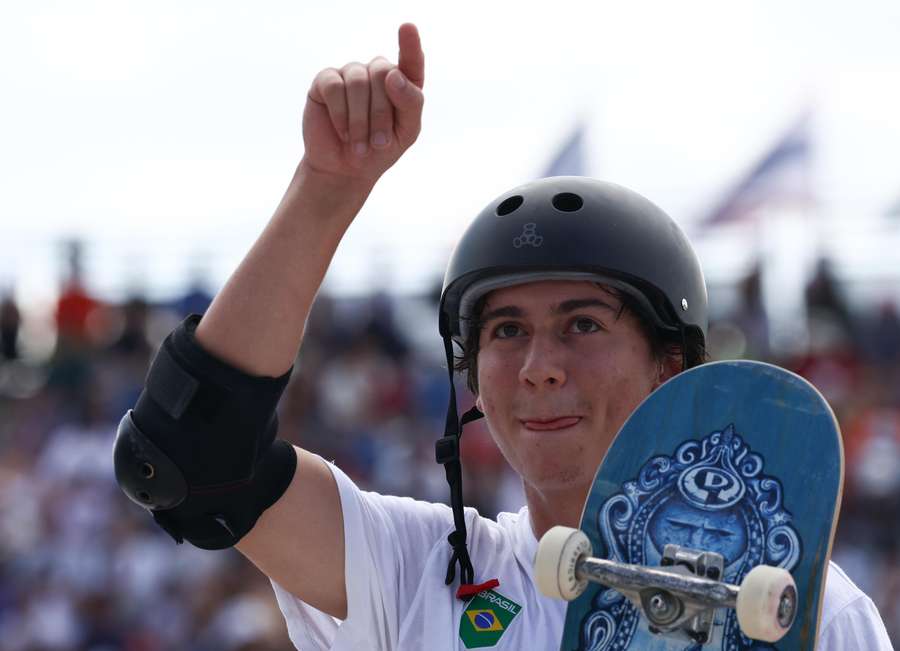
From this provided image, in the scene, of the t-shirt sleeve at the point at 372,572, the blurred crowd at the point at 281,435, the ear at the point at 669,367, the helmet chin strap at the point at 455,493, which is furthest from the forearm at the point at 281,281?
the blurred crowd at the point at 281,435

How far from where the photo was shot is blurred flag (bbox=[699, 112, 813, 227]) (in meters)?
10.4

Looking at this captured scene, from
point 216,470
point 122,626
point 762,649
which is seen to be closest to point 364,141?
point 216,470

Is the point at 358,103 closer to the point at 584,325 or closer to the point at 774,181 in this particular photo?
the point at 584,325

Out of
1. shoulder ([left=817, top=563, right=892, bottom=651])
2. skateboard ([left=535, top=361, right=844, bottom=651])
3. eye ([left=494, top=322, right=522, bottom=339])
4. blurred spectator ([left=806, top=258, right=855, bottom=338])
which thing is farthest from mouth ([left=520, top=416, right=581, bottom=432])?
blurred spectator ([left=806, top=258, right=855, bottom=338])

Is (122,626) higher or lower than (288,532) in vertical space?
lower

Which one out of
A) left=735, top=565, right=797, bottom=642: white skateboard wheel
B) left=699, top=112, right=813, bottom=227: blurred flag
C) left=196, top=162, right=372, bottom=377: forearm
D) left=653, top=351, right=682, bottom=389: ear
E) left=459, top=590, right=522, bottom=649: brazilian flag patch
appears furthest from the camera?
left=699, top=112, right=813, bottom=227: blurred flag

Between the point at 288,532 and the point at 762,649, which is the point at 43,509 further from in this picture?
the point at 762,649

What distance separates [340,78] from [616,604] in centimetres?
117

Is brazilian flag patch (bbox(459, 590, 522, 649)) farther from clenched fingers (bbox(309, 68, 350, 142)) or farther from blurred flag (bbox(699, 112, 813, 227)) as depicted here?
blurred flag (bbox(699, 112, 813, 227))

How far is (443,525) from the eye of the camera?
2.89 m

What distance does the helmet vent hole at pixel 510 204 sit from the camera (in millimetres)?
2968

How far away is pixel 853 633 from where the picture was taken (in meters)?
2.35

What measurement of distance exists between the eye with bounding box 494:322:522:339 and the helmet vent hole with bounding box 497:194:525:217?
1.00 ft

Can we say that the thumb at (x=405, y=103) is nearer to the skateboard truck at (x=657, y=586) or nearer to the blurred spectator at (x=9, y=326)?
the skateboard truck at (x=657, y=586)
